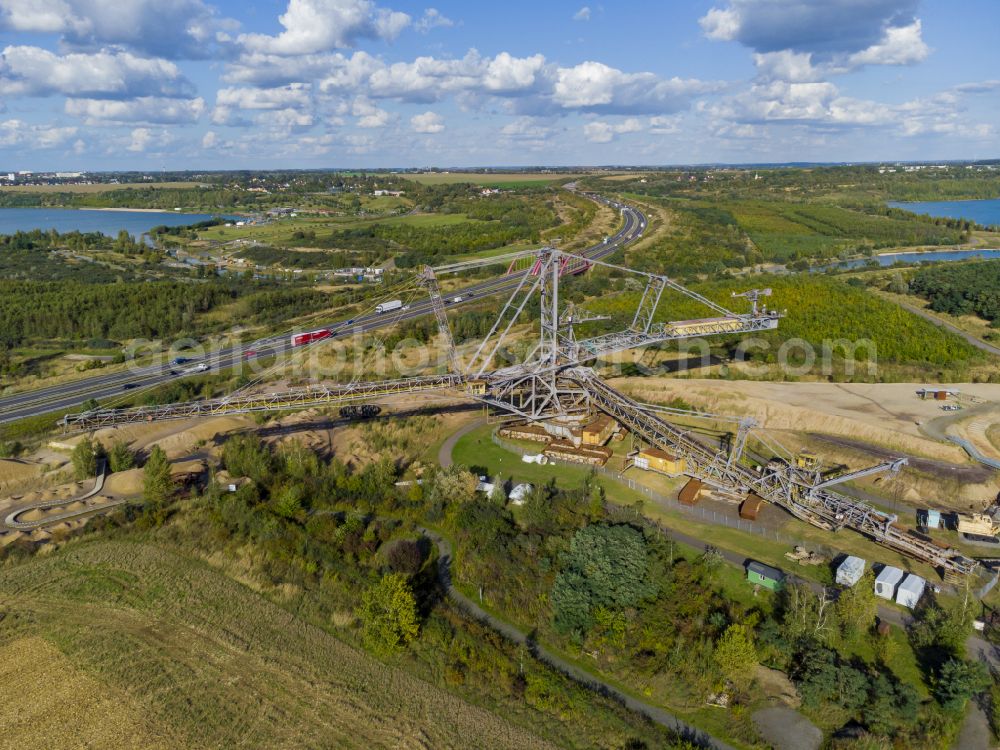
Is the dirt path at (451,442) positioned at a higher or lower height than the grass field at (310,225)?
lower

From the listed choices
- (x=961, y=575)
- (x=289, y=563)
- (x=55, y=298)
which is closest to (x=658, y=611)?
(x=961, y=575)

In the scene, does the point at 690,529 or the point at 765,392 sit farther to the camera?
the point at 765,392

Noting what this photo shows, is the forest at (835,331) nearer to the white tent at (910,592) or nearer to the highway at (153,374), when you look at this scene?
the highway at (153,374)

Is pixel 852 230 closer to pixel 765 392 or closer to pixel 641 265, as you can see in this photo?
pixel 641 265

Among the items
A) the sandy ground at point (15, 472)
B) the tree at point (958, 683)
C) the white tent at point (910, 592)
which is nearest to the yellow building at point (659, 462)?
the white tent at point (910, 592)

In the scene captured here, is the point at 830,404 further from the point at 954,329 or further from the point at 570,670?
the point at 954,329

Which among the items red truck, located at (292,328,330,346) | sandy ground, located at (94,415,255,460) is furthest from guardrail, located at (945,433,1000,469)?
red truck, located at (292,328,330,346)

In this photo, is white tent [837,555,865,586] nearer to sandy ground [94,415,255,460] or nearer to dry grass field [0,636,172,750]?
dry grass field [0,636,172,750]
